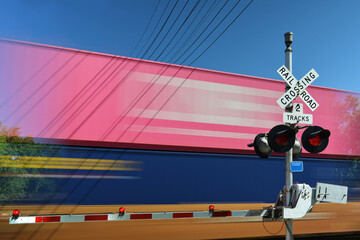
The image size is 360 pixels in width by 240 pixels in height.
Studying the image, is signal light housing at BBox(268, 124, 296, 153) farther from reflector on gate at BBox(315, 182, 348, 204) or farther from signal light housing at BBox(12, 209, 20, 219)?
signal light housing at BBox(12, 209, 20, 219)

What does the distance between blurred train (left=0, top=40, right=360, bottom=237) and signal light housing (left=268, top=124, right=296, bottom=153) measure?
272 centimetres

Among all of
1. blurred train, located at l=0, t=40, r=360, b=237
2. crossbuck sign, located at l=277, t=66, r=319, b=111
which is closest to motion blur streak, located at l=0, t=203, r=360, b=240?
blurred train, located at l=0, t=40, r=360, b=237

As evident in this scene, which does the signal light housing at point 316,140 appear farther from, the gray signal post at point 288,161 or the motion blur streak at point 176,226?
the motion blur streak at point 176,226

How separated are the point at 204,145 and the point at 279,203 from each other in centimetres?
292

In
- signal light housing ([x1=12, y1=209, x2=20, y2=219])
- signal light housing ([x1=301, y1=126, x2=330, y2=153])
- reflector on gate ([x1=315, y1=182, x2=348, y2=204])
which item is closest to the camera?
reflector on gate ([x1=315, y1=182, x2=348, y2=204])

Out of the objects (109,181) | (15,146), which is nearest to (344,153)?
(109,181)

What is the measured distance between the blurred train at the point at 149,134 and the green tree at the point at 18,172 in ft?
0.17

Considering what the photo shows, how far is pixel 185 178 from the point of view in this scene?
6434 millimetres

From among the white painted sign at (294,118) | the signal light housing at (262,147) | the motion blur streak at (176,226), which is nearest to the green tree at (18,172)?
the motion blur streak at (176,226)

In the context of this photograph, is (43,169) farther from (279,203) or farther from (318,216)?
(318,216)

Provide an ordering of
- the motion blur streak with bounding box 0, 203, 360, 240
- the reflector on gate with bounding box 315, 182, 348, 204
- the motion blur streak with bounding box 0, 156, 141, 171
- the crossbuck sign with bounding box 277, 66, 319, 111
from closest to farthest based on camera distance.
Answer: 1. the reflector on gate with bounding box 315, 182, 348, 204
2. the crossbuck sign with bounding box 277, 66, 319, 111
3. the motion blur streak with bounding box 0, 203, 360, 240
4. the motion blur streak with bounding box 0, 156, 141, 171

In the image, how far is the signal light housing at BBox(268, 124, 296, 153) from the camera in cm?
411

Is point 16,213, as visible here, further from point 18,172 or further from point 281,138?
point 281,138

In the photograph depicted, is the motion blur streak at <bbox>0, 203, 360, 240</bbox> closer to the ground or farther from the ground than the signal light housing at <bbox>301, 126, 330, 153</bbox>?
closer to the ground
